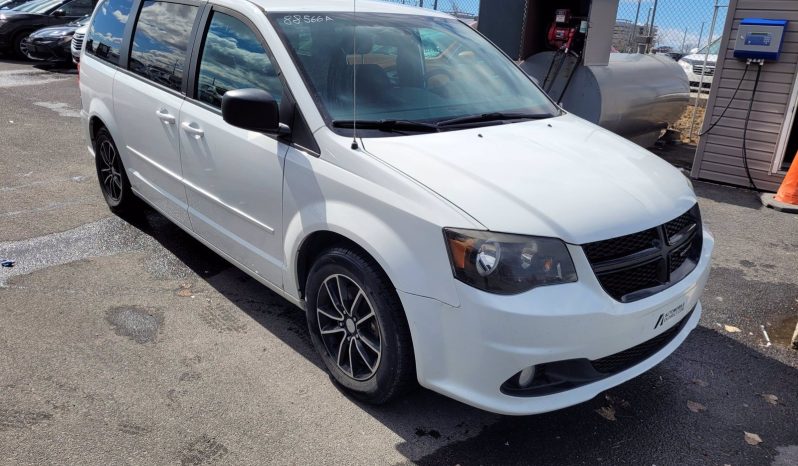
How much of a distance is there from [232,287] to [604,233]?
266 cm

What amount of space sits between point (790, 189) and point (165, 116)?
6316 millimetres

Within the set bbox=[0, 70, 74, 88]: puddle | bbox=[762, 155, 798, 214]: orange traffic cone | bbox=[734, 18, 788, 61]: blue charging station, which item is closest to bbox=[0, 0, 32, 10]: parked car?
bbox=[0, 70, 74, 88]: puddle

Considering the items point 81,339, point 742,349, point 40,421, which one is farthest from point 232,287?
point 742,349

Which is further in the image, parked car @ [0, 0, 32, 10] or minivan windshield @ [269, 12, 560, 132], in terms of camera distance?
parked car @ [0, 0, 32, 10]

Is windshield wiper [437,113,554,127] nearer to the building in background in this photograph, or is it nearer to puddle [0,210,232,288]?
puddle [0,210,232,288]

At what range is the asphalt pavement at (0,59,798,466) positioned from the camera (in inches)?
112

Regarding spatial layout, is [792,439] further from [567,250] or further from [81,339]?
[81,339]

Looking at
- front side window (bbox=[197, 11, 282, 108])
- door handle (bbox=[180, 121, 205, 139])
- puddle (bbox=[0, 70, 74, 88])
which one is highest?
front side window (bbox=[197, 11, 282, 108])

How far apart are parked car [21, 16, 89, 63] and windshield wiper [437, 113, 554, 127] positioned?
1297cm

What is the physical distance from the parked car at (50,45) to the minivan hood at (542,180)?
524 inches

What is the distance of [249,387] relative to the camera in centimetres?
324

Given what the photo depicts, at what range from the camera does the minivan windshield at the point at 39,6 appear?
15070mm

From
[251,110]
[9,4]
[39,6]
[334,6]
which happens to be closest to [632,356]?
[251,110]

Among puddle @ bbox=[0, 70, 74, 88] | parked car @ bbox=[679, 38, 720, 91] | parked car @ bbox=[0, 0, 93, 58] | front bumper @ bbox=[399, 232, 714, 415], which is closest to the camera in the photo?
front bumper @ bbox=[399, 232, 714, 415]
